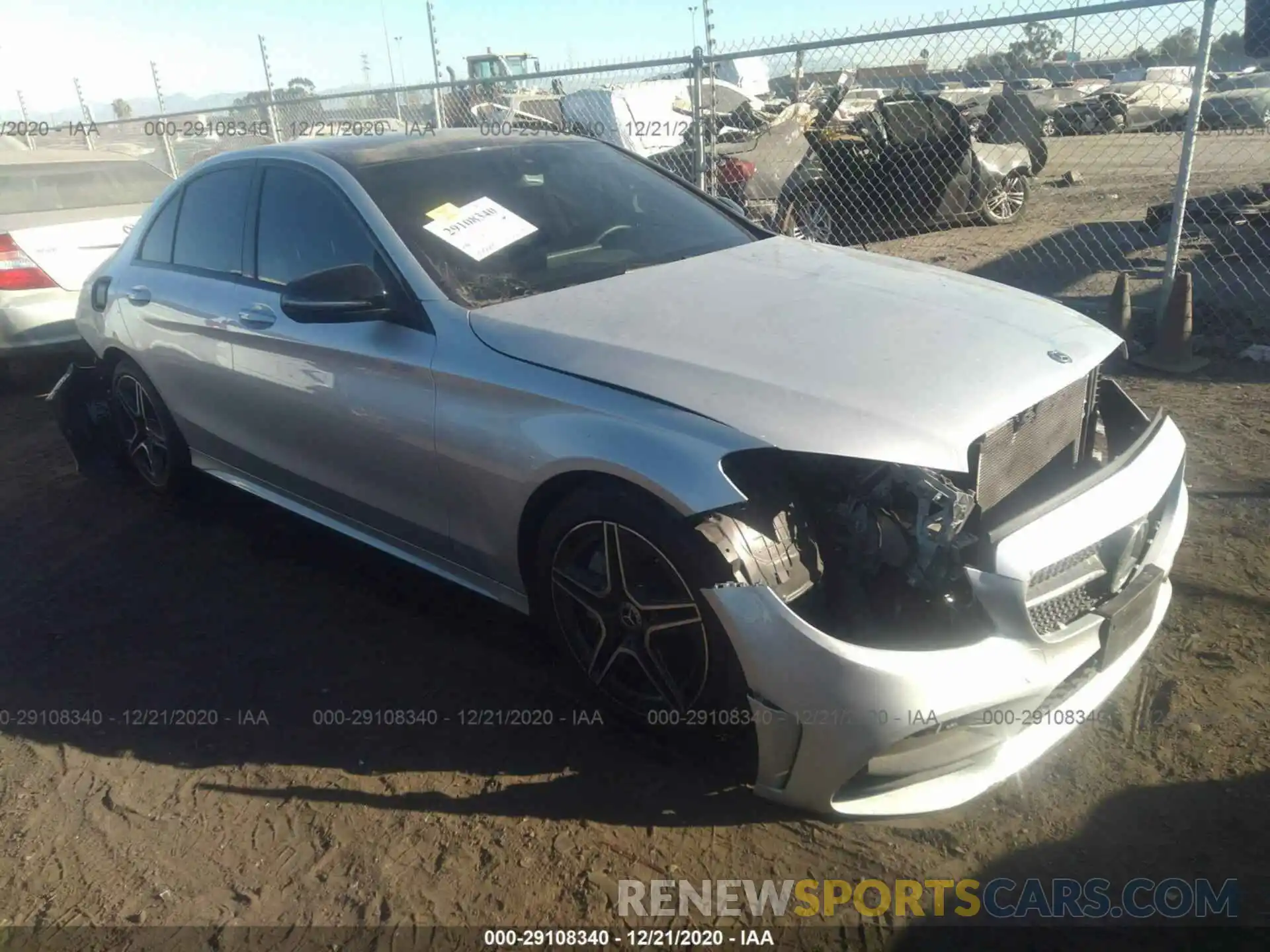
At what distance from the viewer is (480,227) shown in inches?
132

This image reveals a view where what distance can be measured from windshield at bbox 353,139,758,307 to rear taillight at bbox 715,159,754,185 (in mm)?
5845

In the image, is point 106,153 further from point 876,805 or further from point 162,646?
point 876,805

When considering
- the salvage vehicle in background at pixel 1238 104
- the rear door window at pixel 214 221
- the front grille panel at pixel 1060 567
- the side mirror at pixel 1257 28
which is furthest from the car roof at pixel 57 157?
the salvage vehicle in background at pixel 1238 104

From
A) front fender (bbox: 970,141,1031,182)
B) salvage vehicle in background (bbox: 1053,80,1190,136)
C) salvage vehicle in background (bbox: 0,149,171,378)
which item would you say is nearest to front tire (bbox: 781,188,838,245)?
front fender (bbox: 970,141,1031,182)

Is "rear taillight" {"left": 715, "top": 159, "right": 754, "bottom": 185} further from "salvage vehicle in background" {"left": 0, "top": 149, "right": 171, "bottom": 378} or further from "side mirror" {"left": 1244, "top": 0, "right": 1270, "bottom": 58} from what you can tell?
"salvage vehicle in background" {"left": 0, "top": 149, "right": 171, "bottom": 378}

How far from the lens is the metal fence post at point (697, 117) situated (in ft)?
23.0

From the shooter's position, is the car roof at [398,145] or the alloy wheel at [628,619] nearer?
the alloy wheel at [628,619]

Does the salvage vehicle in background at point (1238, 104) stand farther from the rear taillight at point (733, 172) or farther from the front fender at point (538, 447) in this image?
the front fender at point (538, 447)

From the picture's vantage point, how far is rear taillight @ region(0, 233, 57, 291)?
633cm

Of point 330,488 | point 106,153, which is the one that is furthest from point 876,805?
point 106,153

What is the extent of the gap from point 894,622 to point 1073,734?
778 millimetres

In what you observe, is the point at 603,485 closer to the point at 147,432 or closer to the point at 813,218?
the point at 147,432

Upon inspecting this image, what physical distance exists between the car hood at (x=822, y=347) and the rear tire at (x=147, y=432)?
242 cm

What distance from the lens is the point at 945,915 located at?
88.0 inches
